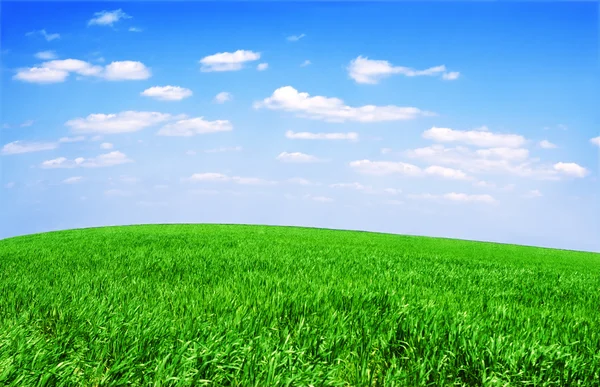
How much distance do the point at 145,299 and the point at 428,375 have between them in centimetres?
368

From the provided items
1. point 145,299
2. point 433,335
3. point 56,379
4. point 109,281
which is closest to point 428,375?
point 433,335

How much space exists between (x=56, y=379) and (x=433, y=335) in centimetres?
322

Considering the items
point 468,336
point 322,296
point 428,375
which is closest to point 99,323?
point 322,296

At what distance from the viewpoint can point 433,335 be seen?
14.0 feet

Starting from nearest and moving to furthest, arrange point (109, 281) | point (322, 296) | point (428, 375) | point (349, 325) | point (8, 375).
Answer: point (8, 375), point (428, 375), point (349, 325), point (322, 296), point (109, 281)

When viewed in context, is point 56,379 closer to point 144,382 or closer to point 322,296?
point 144,382

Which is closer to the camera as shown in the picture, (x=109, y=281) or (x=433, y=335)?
(x=433, y=335)

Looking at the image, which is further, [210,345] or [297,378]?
[210,345]

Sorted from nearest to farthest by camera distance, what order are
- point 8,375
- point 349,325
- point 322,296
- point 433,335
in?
point 8,375, point 433,335, point 349,325, point 322,296

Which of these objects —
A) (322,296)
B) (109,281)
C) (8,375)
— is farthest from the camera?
(109,281)

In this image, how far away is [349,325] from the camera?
4.59m

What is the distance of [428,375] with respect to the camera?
3586mm

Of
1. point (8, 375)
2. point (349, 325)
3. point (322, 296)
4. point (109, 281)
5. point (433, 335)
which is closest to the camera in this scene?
point (8, 375)

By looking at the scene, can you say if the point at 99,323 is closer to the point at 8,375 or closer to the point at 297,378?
the point at 8,375
